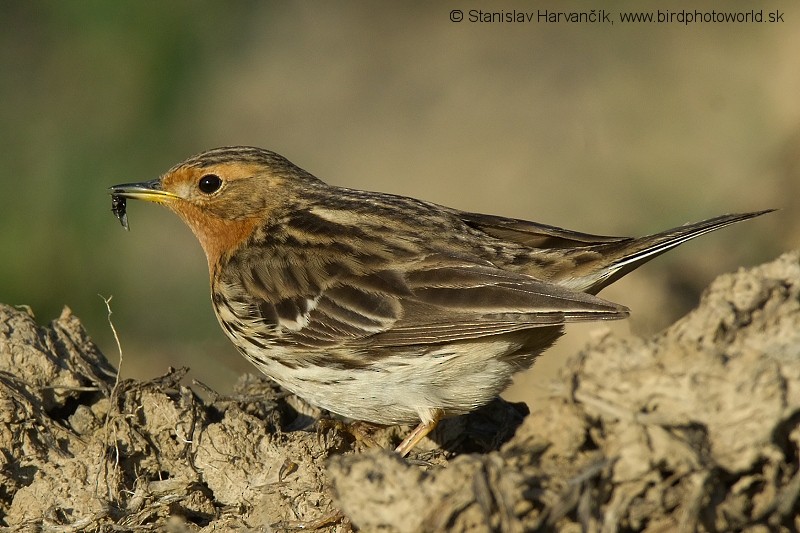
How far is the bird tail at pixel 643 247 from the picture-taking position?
6598 millimetres

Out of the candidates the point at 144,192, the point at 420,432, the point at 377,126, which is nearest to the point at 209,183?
the point at 144,192

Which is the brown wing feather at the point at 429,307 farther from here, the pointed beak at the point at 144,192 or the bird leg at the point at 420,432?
the pointed beak at the point at 144,192

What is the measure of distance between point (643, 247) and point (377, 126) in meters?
10.1

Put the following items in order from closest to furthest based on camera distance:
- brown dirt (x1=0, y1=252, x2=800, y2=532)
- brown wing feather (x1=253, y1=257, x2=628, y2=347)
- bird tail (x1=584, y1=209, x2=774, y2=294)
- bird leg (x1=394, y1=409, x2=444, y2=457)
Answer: brown dirt (x1=0, y1=252, x2=800, y2=532), brown wing feather (x1=253, y1=257, x2=628, y2=347), bird tail (x1=584, y1=209, x2=774, y2=294), bird leg (x1=394, y1=409, x2=444, y2=457)

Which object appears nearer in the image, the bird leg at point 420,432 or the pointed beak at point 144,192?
the bird leg at point 420,432

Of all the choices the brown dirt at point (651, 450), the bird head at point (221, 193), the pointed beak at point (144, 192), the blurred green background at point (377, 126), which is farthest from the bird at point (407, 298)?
the blurred green background at point (377, 126)

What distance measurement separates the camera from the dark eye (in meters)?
8.40

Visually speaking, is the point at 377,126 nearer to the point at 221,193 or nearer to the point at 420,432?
the point at 221,193

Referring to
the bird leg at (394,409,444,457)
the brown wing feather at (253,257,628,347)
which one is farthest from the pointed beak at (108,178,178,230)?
the bird leg at (394,409,444,457)

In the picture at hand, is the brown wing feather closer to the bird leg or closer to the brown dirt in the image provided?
the bird leg

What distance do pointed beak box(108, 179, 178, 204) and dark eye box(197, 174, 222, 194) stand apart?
0.20 metres

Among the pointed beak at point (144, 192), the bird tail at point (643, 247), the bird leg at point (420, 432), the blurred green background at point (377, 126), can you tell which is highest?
the blurred green background at point (377, 126)

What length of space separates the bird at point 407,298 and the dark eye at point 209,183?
1.63 ft

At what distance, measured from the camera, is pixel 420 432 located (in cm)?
701
